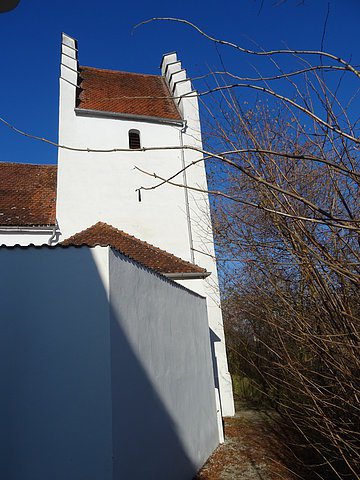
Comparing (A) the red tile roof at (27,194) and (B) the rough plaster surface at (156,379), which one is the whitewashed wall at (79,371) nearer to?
(B) the rough plaster surface at (156,379)

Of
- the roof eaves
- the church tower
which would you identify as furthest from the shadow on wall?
the roof eaves

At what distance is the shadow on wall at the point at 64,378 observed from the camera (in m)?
3.47

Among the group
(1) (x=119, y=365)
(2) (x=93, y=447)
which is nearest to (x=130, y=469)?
(2) (x=93, y=447)

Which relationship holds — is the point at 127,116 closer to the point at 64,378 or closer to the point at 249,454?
the point at 64,378

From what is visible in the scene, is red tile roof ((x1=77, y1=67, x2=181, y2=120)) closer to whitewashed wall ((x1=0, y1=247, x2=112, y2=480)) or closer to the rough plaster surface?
the rough plaster surface

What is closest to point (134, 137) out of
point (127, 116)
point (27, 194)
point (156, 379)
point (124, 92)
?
point (127, 116)

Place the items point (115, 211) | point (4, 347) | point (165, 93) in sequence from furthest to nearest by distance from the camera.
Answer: point (165, 93) < point (115, 211) < point (4, 347)

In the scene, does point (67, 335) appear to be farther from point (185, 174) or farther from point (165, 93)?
point (165, 93)

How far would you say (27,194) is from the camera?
10.7 metres

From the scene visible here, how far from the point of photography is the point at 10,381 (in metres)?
3.69

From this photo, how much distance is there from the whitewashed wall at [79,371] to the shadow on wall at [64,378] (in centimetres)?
1

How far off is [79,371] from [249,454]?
499 cm

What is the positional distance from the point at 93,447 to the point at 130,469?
0.62 m

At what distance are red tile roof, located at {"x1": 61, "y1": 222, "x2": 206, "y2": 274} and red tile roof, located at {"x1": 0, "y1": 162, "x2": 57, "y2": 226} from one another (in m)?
1.64
